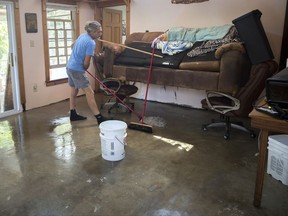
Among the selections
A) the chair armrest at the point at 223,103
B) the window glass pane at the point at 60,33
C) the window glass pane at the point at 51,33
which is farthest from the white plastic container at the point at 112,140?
the window glass pane at the point at 60,33

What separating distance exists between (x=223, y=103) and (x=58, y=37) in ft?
11.5

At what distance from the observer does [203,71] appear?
395 centimetres

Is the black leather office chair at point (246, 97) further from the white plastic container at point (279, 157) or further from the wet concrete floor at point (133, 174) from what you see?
the white plastic container at point (279, 157)

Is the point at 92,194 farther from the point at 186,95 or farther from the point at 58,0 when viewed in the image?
the point at 58,0

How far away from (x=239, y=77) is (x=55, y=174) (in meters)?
2.52

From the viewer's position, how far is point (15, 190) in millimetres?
2432

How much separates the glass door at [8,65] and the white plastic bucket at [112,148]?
239 cm

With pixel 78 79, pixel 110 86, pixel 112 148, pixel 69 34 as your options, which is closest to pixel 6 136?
pixel 78 79

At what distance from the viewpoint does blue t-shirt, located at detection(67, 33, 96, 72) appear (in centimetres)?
377

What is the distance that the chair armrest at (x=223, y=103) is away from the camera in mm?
3535

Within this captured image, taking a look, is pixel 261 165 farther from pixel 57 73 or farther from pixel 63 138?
pixel 57 73

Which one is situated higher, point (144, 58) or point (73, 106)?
point (144, 58)

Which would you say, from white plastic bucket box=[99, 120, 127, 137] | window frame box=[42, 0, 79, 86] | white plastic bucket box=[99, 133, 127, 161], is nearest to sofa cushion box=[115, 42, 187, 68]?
window frame box=[42, 0, 79, 86]

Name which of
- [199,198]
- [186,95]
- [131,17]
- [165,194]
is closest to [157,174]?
[165,194]
